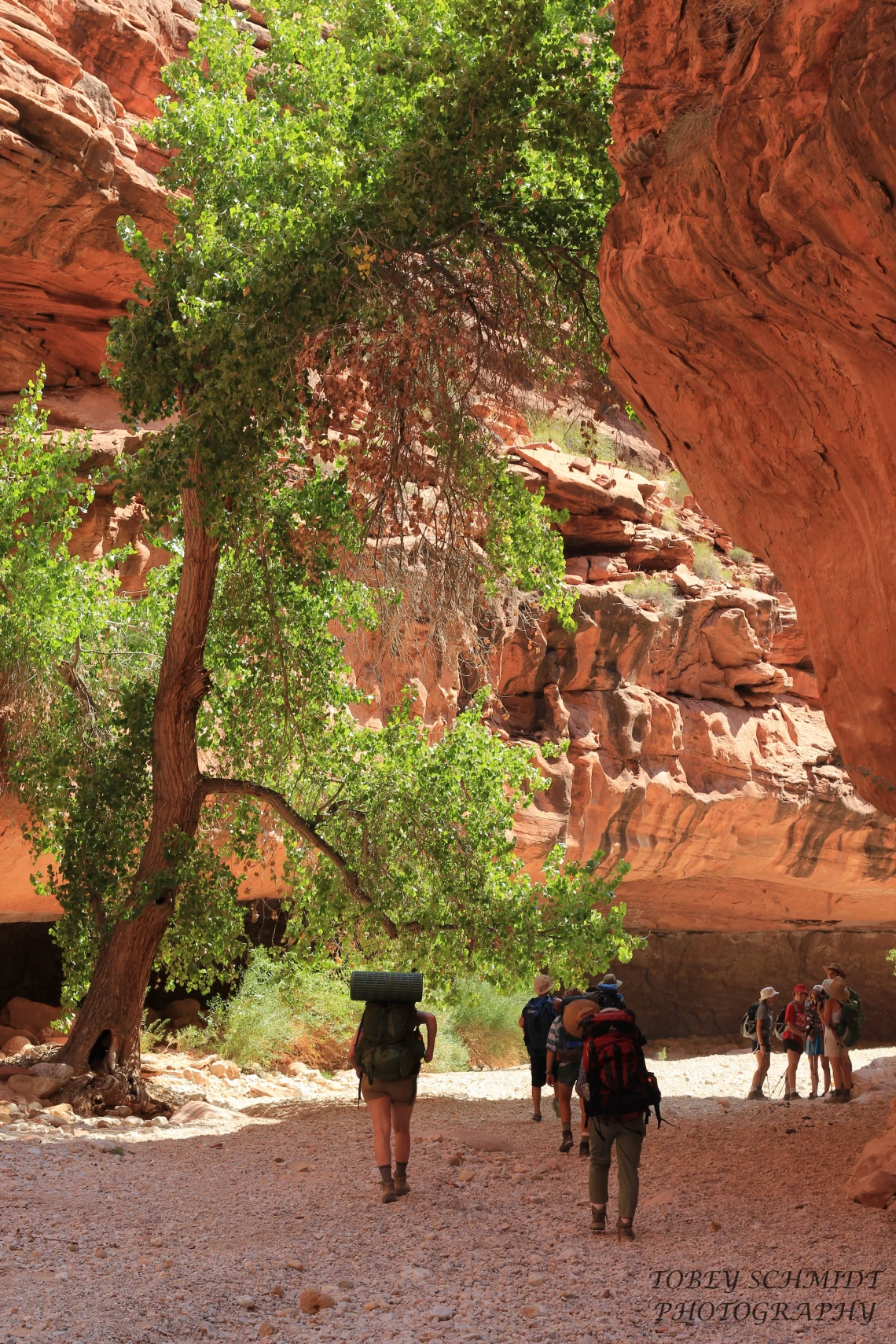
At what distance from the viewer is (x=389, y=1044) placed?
20.3ft

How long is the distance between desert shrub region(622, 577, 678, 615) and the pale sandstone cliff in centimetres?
19

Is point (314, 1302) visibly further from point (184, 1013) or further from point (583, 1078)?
point (184, 1013)

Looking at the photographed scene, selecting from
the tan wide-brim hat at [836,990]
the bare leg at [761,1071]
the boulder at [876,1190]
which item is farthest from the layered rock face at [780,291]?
the bare leg at [761,1071]

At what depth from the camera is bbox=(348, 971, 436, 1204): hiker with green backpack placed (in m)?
6.14

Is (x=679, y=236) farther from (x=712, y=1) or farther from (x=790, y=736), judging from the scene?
(x=790, y=736)

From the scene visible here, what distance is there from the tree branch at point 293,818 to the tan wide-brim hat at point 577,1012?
420 cm

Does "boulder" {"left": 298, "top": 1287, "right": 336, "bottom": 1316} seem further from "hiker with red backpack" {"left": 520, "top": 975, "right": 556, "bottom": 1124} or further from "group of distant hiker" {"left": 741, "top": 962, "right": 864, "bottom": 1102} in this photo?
"group of distant hiker" {"left": 741, "top": 962, "right": 864, "bottom": 1102}

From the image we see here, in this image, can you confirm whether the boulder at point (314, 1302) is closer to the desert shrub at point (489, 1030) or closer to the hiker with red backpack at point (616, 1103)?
the hiker with red backpack at point (616, 1103)

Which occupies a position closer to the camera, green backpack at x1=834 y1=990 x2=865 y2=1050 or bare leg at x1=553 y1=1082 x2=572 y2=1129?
bare leg at x1=553 y1=1082 x2=572 y2=1129

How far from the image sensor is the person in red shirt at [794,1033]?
11.6 m

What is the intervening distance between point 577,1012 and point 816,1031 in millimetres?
7097

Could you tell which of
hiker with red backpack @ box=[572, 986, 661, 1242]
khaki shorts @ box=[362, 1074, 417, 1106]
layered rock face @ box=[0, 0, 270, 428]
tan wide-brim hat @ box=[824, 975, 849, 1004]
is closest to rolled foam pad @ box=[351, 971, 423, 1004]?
khaki shorts @ box=[362, 1074, 417, 1106]

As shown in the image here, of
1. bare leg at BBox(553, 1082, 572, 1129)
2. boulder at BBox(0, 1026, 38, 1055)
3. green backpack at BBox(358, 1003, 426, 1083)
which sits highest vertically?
green backpack at BBox(358, 1003, 426, 1083)

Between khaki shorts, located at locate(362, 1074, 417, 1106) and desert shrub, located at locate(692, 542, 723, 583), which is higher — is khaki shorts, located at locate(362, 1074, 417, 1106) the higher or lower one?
the lower one
